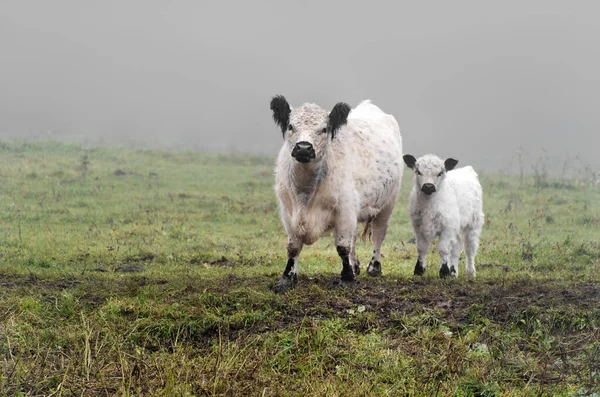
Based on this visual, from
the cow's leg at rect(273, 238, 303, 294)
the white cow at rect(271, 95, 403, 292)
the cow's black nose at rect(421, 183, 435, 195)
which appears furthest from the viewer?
the cow's black nose at rect(421, 183, 435, 195)

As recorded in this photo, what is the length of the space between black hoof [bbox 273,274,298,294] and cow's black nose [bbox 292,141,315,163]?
1.77m

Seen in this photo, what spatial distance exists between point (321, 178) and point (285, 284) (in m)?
1.49

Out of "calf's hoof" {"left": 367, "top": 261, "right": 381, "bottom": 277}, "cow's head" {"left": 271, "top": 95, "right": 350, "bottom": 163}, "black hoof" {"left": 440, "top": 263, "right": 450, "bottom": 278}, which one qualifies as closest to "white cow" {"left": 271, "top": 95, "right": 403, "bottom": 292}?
"cow's head" {"left": 271, "top": 95, "right": 350, "bottom": 163}

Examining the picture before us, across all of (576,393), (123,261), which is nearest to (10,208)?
(123,261)

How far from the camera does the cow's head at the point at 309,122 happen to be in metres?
8.12

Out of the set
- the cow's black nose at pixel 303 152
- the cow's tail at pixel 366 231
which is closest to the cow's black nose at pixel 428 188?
the cow's tail at pixel 366 231

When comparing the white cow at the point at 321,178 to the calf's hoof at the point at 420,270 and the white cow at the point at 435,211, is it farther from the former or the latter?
the calf's hoof at the point at 420,270

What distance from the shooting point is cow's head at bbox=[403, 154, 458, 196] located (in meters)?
10.3

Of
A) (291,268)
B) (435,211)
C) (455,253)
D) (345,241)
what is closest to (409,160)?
(435,211)

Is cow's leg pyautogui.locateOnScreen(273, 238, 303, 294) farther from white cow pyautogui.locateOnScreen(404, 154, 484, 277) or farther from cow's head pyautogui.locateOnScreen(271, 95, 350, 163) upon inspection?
white cow pyautogui.locateOnScreen(404, 154, 484, 277)

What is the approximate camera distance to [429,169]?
10406 mm

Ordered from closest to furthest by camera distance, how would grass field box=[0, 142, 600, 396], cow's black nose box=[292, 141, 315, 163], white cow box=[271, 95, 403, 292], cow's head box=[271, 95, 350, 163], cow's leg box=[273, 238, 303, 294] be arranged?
1. grass field box=[0, 142, 600, 396]
2. cow's black nose box=[292, 141, 315, 163]
3. cow's head box=[271, 95, 350, 163]
4. white cow box=[271, 95, 403, 292]
5. cow's leg box=[273, 238, 303, 294]

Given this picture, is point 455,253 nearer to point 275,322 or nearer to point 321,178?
point 321,178

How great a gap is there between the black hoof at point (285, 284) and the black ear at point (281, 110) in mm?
2018
